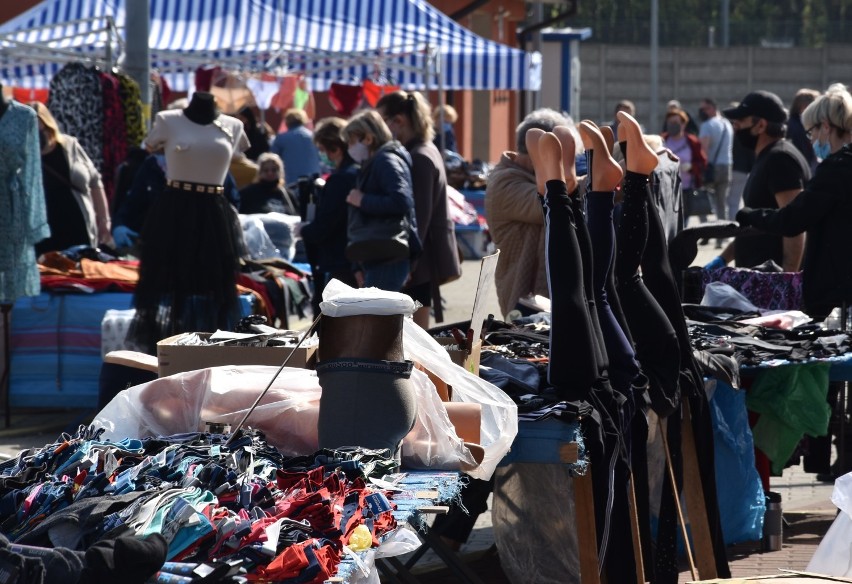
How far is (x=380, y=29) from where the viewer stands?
47.2 ft

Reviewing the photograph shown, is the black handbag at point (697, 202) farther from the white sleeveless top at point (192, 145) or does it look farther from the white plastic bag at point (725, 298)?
the white plastic bag at point (725, 298)

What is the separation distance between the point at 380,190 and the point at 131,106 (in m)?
3.23

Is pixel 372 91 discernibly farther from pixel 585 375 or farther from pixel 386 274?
pixel 585 375

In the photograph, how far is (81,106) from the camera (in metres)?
9.77

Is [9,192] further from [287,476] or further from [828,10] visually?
[828,10]

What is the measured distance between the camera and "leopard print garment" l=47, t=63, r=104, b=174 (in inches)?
382

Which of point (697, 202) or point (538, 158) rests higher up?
point (538, 158)

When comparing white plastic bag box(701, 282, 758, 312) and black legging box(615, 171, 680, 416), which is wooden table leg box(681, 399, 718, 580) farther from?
white plastic bag box(701, 282, 758, 312)

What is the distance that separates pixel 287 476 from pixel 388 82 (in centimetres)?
1434

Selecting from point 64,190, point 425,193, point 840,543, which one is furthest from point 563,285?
point 64,190

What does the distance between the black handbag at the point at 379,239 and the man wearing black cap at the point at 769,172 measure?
162 centimetres

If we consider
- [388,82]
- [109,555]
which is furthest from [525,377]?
[388,82]

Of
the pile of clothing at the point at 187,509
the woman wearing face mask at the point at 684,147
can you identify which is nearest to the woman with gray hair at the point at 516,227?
the pile of clothing at the point at 187,509

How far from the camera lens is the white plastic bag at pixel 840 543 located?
3.55 m
